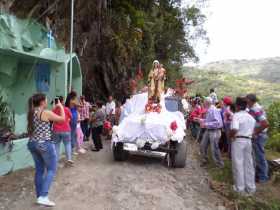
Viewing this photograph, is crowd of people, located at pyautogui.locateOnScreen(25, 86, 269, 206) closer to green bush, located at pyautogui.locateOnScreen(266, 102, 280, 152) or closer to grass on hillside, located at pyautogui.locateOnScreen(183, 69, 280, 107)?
green bush, located at pyautogui.locateOnScreen(266, 102, 280, 152)

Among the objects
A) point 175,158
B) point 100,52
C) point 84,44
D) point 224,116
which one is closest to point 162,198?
point 175,158

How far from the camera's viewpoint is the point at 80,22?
16.6 metres

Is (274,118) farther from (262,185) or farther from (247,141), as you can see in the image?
(247,141)

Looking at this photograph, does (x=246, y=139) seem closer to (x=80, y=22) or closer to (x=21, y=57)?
(x=21, y=57)

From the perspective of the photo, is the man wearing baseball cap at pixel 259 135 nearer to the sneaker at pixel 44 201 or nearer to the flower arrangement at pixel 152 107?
the flower arrangement at pixel 152 107

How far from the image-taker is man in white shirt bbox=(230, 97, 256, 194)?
712 centimetres

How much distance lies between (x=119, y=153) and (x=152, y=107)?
1.72 m

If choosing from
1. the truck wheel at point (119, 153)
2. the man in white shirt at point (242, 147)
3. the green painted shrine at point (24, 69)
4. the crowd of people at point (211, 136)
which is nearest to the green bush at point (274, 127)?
the crowd of people at point (211, 136)

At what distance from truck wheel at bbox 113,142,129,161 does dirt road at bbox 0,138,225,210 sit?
0.77 feet

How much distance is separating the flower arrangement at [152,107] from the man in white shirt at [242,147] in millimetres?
3590

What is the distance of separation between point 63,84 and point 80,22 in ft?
16.5

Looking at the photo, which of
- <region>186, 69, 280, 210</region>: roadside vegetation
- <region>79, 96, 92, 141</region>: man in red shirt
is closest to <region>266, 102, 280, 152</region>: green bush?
<region>186, 69, 280, 210</region>: roadside vegetation

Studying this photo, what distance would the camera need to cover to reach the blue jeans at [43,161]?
5.87m

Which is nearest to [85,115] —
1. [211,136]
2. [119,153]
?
[119,153]
